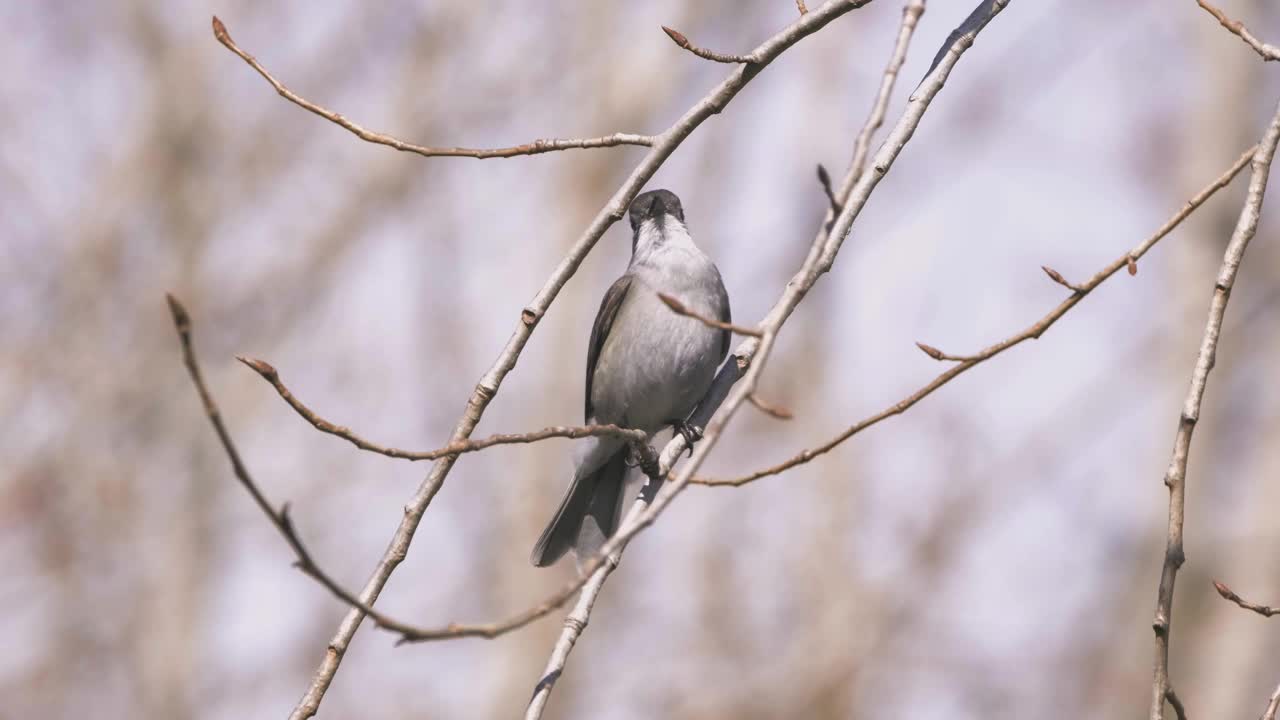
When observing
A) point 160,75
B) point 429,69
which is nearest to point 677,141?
point 429,69

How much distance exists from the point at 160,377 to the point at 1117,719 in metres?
9.69

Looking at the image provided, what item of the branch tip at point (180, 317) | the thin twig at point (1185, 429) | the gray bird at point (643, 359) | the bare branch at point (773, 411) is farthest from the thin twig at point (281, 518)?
the gray bird at point (643, 359)

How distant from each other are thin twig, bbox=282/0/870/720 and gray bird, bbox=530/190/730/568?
1.82 metres

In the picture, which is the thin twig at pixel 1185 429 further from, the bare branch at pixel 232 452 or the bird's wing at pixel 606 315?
the bird's wing at pixel 606 315

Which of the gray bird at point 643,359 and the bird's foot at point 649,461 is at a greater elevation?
the gray bird at point 643,359

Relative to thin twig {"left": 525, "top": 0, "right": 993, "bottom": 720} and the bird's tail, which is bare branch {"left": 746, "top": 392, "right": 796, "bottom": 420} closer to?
thin twig {"left": 525, "top": 0, "right": 993, "bottom": 720}

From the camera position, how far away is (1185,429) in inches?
109

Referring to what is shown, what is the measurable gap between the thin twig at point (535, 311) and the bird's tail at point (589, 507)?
2.21 meters

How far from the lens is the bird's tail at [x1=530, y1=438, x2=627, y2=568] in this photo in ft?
16.9

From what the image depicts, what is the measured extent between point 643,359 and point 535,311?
88.6 inches

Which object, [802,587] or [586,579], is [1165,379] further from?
[586,579]

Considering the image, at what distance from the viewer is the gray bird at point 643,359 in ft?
16.8

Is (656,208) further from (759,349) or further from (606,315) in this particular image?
(759,349)

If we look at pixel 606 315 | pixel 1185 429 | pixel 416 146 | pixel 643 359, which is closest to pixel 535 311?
pixel 416 146
